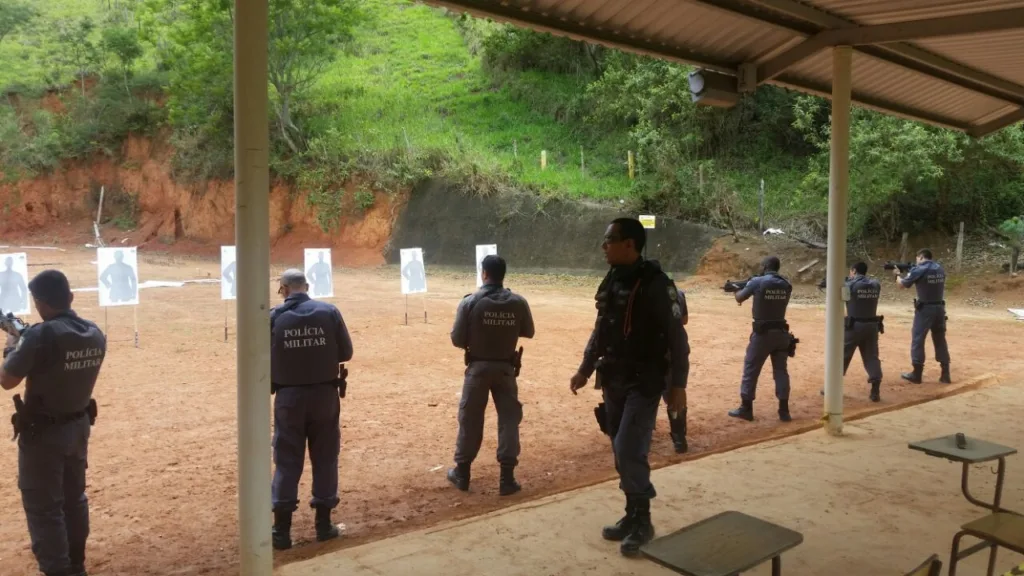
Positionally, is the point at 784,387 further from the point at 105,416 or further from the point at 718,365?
the point at 105,416

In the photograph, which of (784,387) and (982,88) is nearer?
(784,387)

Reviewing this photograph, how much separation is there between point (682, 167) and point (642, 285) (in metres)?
19.9

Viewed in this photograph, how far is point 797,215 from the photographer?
21312mm

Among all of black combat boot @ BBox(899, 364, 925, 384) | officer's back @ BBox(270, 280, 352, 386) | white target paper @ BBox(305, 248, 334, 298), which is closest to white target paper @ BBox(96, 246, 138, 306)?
white target paper @ BBox(305, 248, 334, 298)

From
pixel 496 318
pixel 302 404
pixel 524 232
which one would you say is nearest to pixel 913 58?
pixel 496 318

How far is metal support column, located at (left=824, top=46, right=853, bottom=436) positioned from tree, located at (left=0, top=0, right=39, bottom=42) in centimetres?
4169

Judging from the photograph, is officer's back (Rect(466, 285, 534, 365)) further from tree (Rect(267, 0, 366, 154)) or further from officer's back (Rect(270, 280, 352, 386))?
tree (Rect(267, 0, 366, 154))

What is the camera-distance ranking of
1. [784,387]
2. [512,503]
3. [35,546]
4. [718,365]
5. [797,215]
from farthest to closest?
[797,215], [718,365], [784,387], [512,503], [35,546]

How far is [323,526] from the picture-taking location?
4.29 m

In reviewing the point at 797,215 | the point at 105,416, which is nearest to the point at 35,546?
the point at 105,416

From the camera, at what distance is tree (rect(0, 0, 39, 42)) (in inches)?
1414

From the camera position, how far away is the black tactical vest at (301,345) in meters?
4.13

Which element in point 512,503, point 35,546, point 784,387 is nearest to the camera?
point 35,546

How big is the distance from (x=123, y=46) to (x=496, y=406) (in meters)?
32.5
